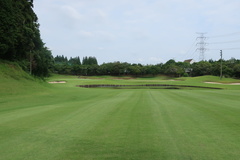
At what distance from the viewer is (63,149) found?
4.62 m

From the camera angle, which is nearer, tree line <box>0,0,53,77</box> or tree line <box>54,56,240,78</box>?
tree line <box>0,0,53,77</box>

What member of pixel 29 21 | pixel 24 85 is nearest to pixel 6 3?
pixel 29 21

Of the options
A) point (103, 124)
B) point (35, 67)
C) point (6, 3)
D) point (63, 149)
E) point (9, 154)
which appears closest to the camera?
point (9, 154)

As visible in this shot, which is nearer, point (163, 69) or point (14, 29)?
point (14, 29)

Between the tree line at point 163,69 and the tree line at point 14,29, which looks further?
the tree line at point 163,69

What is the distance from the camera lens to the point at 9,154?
4332 mm

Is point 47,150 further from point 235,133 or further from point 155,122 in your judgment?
point 235,133

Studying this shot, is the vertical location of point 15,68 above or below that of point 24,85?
above

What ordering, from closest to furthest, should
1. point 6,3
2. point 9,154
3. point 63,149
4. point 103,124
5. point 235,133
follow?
point 9,154, point 63,149, point 235,133, point 103,124, point 6,3

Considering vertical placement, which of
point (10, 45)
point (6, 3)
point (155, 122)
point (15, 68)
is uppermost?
point (6, 3)

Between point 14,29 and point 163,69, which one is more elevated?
point 14,29

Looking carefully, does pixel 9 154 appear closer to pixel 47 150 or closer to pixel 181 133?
pixel 47 150

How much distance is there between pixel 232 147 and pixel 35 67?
3885cm

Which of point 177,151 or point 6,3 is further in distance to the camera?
point 6,3
